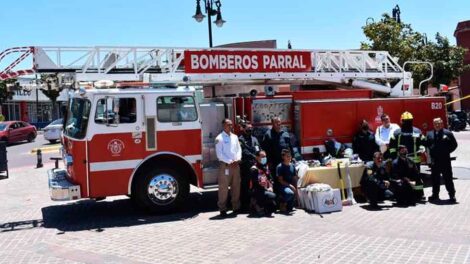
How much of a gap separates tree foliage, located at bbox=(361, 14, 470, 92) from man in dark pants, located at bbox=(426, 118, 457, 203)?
21.4m

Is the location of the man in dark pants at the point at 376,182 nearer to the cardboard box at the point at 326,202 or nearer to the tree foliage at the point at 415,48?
the cardboard box at the point at 326,202

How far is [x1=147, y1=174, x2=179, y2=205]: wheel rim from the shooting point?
30.1ft

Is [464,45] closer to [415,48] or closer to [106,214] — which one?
[415,48]

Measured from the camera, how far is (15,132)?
32.1 m

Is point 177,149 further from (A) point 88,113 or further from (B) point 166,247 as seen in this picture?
(B) point 166,247

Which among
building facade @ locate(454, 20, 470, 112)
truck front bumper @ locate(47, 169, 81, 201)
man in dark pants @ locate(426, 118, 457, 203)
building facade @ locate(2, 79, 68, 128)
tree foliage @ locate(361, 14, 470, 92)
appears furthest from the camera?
building facade @ locate(2, 79, 68, 128)

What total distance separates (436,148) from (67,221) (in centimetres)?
681

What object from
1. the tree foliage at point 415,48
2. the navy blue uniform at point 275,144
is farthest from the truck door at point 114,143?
the tree foliage at point 415,48

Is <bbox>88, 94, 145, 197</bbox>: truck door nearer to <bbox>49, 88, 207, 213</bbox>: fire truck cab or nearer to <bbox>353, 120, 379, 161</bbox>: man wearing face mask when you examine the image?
<bbox>49, 88, 207, 213</bbox>: fire truck cab

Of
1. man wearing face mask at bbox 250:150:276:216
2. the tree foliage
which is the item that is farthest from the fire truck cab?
the tree foliage

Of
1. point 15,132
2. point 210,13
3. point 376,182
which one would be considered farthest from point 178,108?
point 15,132

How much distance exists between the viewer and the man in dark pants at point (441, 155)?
975 centimetres

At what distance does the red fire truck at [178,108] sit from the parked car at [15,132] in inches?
931

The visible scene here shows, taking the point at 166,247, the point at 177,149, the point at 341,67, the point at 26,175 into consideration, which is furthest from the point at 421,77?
the point at 166,247
